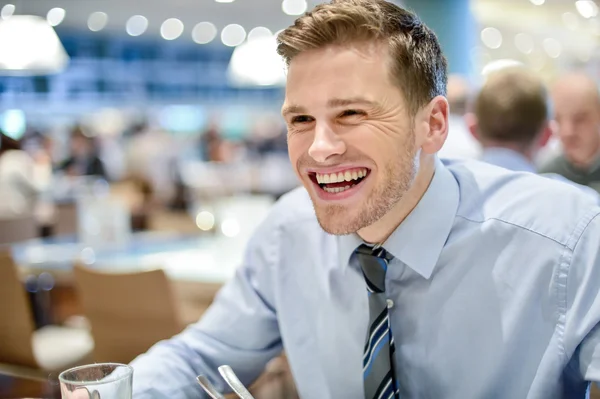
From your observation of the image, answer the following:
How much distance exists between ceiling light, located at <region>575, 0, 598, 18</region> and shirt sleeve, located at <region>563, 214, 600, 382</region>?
732cm

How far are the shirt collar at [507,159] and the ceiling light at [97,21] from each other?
10506mm

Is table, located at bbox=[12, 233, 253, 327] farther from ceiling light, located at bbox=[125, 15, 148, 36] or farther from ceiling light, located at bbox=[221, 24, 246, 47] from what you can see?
ceiling light, located at bbox=[221, 24, 246, 47]

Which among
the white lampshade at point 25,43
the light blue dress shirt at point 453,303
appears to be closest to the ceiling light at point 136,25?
the white lampshade at point 25,43

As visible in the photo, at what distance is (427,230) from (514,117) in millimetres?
1622

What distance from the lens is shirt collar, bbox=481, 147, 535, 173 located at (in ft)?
8.68

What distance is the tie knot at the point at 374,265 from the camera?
1.26m

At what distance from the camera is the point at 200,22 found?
12578 millimetres

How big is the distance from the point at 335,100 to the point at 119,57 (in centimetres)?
1522

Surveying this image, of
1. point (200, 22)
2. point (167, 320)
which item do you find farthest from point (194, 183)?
point (167, 320)

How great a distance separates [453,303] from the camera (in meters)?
1.24

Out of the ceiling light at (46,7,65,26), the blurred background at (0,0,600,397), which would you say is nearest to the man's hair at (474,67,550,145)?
the blurred background at (0,0,600,397)

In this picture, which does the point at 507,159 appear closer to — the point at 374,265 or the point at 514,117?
the point at 514,117

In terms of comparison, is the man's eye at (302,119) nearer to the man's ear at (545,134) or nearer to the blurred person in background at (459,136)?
the man's ear at (545,134)

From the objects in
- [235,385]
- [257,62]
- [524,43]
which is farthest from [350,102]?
[524,43]
